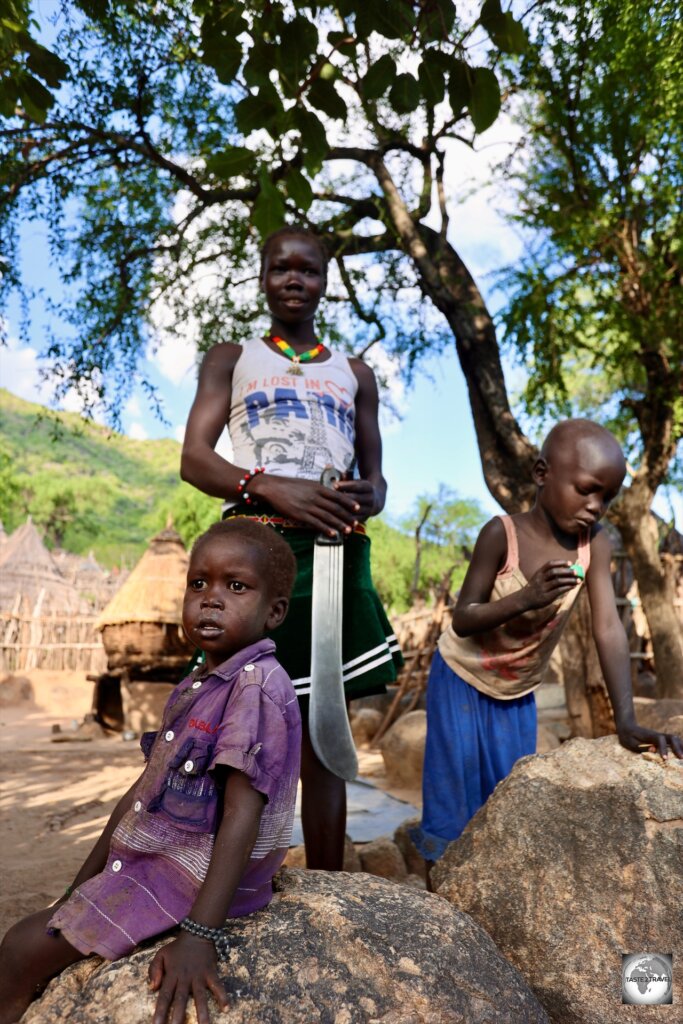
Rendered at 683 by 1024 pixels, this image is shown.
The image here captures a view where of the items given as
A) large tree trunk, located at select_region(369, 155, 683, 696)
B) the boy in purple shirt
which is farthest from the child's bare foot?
large tree trunk, located at select_region(369, 155, 683, 696)

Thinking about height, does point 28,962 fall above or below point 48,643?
below

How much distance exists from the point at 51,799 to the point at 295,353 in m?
4.60

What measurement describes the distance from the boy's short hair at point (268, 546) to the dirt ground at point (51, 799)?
1.57 m

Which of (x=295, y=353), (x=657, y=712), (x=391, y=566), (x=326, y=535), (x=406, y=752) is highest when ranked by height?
(x=391, y=566)

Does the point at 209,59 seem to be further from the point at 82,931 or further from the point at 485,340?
the point at 485,340

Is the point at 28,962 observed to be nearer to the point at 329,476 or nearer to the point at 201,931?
the point at 201,931

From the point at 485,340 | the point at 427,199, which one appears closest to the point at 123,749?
the point at 485,340

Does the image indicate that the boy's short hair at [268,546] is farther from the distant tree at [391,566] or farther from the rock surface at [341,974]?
the distant tree at [391,566]

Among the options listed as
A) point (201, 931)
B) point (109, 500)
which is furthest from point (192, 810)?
point (109, 500)

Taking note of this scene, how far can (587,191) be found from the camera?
830 cm

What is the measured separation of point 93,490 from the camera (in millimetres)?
60062

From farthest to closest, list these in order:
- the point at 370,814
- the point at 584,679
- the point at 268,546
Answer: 1. the point at 584,679
2. the point at 370,814
3. the point at 268,546

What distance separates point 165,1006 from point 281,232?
87.0 inches

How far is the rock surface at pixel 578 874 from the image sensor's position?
202 cm
